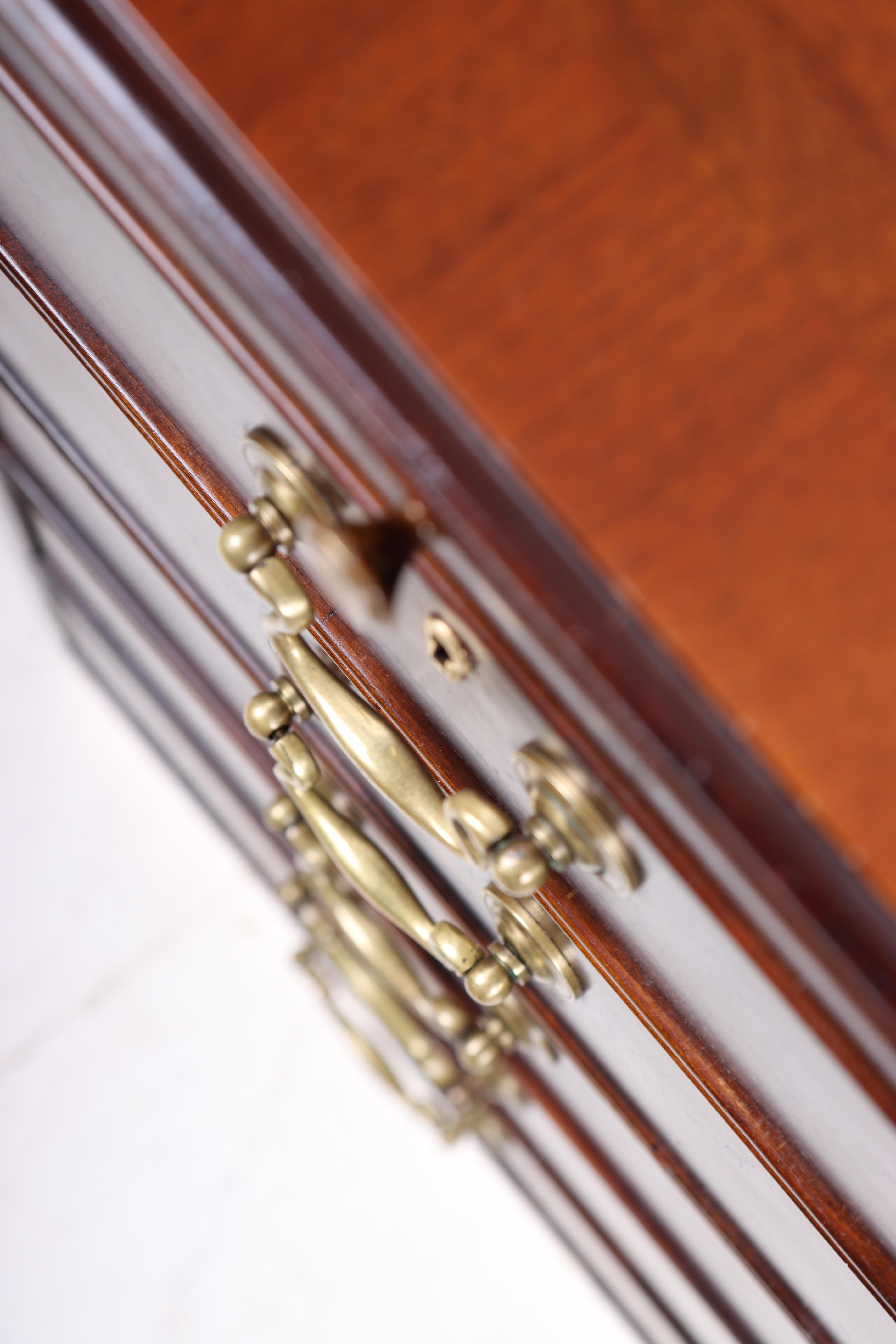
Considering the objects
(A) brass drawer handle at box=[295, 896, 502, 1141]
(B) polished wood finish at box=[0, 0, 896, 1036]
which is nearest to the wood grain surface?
(B) polished wood finish at box=[0, 0, 896, 1036]

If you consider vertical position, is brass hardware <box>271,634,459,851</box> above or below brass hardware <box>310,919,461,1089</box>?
above

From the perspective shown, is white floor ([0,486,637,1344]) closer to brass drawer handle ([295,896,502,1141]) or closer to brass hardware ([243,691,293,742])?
brass drawer handle ([295,896,502,1141])

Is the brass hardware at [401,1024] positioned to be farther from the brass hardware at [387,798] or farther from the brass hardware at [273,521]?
the brass hardware at [273,521]

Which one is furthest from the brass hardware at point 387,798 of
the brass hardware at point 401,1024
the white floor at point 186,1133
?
the white floor at point 186,1133

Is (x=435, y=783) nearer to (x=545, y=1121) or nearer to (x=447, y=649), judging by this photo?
(x=447, y=649)

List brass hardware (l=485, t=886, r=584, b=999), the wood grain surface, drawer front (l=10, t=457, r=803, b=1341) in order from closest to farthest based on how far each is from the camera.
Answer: the wood grain surface, brass hardware (l=485, t=886, r=584, b=999), drawer front (l=10, t=457, r=803, b=1341)

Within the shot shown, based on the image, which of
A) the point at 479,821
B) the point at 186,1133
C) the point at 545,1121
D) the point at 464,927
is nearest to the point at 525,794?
the point at 479,821
